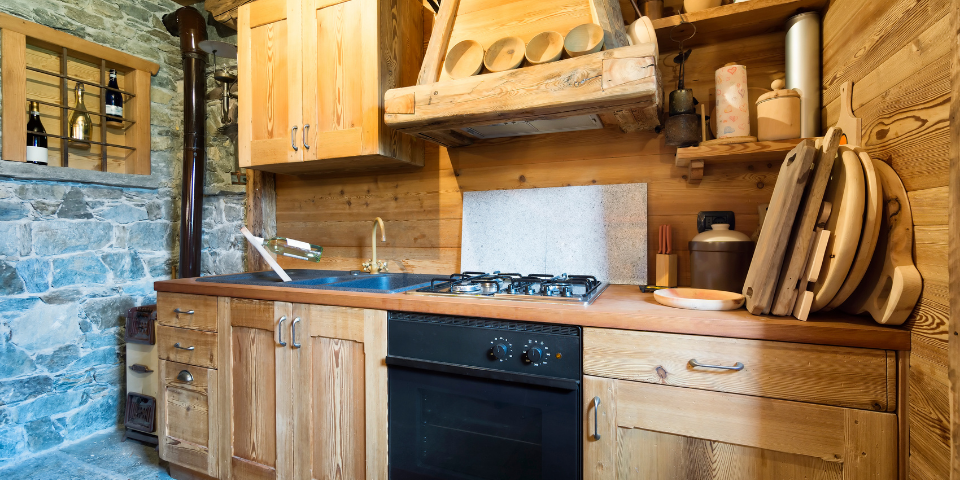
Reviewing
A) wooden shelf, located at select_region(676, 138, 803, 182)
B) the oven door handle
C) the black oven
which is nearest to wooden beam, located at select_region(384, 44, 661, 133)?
wooden shelf, located at select_region(676, 138, 803, 182)

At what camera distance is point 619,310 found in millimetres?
1177

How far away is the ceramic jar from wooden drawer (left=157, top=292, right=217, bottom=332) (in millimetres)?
2144

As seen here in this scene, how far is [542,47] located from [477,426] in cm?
125

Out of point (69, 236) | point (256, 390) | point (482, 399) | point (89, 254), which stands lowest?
point (256, 390)

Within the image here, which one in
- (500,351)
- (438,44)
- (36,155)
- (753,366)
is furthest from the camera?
(36,155)

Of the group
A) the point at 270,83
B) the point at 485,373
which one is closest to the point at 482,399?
the point at 485,373

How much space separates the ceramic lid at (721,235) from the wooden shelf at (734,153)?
234 mm

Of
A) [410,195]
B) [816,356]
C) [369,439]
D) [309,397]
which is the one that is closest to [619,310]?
[816,356]

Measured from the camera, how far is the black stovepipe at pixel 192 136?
8.57 feet

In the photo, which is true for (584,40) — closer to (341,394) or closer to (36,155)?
(341,394)

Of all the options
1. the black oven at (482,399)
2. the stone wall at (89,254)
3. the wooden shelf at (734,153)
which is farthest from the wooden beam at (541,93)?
the stone wall at (89,254)

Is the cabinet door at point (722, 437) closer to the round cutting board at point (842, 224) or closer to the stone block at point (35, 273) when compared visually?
the round cutting board at point (842, 224)

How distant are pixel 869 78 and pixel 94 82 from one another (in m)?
3.60

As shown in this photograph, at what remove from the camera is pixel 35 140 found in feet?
7.58
